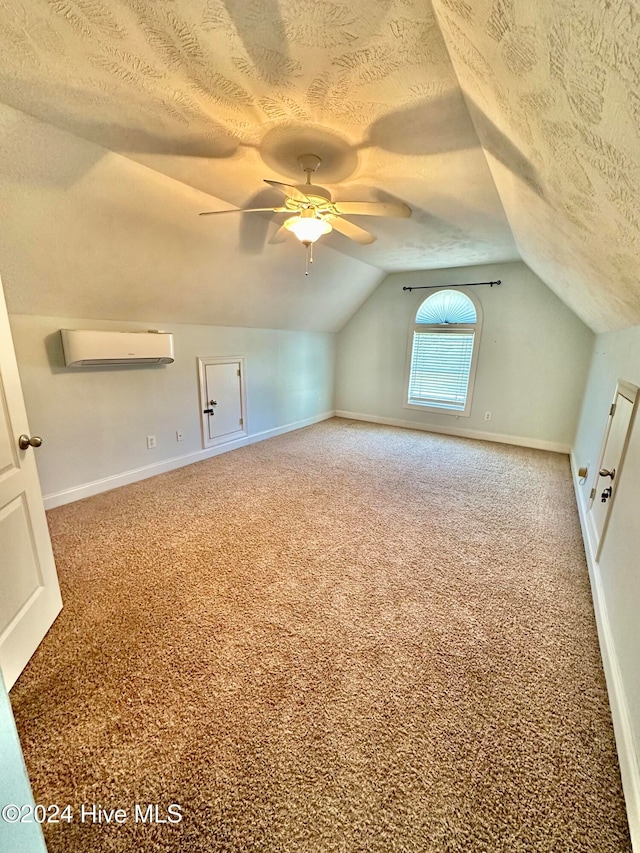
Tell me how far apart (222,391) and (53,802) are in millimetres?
3432

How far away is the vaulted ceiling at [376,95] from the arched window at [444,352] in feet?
8.56

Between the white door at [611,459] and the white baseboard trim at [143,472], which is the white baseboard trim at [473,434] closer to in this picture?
the white baseboard trim at [143,472]

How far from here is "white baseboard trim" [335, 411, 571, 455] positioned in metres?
4.43

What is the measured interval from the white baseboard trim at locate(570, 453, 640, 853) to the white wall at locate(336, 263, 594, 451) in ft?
8.96

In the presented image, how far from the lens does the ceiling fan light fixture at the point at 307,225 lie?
1955 millimetres

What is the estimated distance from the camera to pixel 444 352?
5.00 metres

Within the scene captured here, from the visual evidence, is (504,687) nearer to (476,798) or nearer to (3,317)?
(476,798)

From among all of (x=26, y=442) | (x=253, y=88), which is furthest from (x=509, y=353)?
(x=26, y=442)

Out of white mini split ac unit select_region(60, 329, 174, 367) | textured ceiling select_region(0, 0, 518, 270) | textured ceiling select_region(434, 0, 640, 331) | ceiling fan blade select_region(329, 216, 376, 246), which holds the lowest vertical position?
white mini split ac unit select_region(60, 329, 174, 367)

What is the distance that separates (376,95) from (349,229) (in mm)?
933

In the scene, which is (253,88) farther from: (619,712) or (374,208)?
(619,712)

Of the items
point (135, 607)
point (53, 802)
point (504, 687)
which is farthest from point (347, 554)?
point (53, 802)

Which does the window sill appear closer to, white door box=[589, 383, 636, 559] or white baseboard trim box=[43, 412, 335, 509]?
white baseboard trim box=[43, 412, 335, 509]

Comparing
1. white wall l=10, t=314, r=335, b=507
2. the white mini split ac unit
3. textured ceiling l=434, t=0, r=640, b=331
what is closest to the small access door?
white wall l=10, t=314, r=335, b=507
